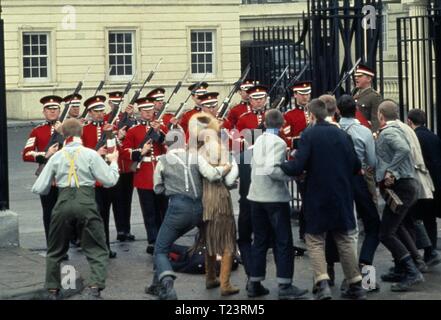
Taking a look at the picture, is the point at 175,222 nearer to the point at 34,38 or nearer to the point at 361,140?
the point at 361,140

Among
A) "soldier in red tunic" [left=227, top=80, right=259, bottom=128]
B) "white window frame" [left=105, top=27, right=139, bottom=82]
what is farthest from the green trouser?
"white window frame" [left=105, top=27, right=139, bottom=82]

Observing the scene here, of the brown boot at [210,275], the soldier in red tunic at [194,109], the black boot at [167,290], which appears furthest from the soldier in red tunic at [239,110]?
the black boot at [167,290]

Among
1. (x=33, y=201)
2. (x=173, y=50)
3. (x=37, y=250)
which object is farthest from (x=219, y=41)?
(x=37, y=250)

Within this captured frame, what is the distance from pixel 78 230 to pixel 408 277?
3155 millimetres

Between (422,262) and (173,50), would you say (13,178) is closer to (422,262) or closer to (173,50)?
(422,262)

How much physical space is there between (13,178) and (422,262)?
1234cm

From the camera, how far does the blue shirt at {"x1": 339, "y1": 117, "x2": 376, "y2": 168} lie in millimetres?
12367

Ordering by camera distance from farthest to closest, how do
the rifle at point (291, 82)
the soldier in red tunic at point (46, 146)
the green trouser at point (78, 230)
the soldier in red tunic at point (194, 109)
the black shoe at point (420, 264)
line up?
the soldier in red tunic at point (194, 109) < the rifle at point (291, 82) < the soldier in red tunic at point (46, 146) < the black shoe at point (420, 264) < the green trouser at point (78, 230)

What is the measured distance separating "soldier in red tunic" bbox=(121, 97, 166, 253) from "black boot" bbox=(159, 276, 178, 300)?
279 cm

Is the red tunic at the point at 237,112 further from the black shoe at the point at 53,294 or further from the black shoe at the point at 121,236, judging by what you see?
the black shoe at the point at 53,294

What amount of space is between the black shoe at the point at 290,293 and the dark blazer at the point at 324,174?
2.00 ft

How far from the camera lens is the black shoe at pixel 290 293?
11711mm

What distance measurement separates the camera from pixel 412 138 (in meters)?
12.7

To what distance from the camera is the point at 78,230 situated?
467 inches
